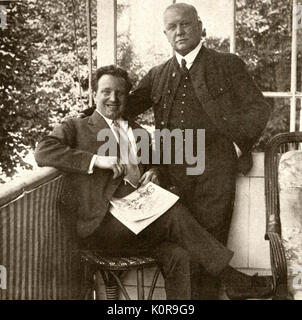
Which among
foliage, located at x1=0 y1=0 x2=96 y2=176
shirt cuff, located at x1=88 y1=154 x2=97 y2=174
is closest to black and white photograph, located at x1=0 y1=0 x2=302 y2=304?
shirt cuff, located at x1=88 y1=154 x2=97 y2=174

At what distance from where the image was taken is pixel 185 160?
2049 millimetres

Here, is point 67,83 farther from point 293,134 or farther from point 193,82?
point 293,134

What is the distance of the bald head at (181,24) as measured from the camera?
77.0 inches

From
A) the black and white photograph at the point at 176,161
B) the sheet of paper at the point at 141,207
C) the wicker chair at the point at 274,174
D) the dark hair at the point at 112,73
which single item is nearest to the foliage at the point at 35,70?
the black and white photograph at the point at 176,161

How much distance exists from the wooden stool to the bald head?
82 centimetres

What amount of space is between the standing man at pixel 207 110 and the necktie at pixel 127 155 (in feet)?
0.38

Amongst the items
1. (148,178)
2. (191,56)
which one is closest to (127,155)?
(148,178)

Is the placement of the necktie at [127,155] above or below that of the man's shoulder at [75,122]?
below

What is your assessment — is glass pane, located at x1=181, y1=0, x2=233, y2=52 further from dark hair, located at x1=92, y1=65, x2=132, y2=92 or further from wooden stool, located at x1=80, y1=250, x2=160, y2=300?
wooden stool, located at x1=80, y1=250, x2=160, y2=300

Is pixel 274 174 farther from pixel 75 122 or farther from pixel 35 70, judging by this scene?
pixel 35 70

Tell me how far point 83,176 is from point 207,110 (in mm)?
532

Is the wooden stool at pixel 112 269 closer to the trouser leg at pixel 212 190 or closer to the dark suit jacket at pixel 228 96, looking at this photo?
the trouser leg at pixel 212 190

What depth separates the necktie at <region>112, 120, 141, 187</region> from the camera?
201 cm

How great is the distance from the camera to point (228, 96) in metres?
2.01
